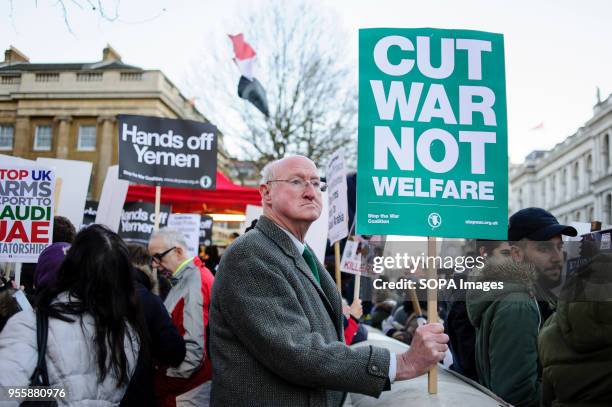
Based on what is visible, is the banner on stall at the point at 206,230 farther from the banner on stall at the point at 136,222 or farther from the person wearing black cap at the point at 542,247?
the person wearing black cap at the point at 542,247

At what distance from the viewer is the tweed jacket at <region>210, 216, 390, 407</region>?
6.38 ft

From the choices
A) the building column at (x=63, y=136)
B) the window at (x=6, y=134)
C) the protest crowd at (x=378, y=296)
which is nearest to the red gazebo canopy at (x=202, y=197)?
the window at (x=6, y=134)

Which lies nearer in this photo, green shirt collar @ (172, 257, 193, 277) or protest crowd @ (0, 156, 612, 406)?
protest crowd @ (0, 156, 612, 406)

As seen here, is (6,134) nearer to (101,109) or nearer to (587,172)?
(587,172)

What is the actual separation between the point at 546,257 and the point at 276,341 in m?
1.72

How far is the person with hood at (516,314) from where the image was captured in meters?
2.57

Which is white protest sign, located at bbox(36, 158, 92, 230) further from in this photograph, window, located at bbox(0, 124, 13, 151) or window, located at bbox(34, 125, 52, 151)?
window, located at bbox(34, 125, 52, 151)

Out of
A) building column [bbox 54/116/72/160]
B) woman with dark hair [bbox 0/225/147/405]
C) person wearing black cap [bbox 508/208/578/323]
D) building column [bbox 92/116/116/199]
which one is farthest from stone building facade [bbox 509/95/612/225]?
building column [bbox 54/116/72/160]

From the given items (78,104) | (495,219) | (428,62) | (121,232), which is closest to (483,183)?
(495,219)

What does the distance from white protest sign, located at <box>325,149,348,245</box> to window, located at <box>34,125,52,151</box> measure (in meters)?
21.5

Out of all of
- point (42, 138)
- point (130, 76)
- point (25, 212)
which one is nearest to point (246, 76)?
point (25, 212)

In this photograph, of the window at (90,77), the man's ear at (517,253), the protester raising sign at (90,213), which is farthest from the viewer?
the window at (90,77)

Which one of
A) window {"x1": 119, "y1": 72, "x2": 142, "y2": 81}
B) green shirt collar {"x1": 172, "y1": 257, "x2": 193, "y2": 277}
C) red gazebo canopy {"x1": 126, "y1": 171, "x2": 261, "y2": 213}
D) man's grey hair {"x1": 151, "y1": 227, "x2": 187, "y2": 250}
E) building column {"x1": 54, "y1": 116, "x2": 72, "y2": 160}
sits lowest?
green shirt collar {"x1": 172, "y1": 257, "x2": 193, "y2": 277}

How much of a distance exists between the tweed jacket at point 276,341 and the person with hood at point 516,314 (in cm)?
87
